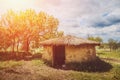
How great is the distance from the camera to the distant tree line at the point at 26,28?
35.8 m

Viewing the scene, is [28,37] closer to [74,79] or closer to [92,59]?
[92,59]

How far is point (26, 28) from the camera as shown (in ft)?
124

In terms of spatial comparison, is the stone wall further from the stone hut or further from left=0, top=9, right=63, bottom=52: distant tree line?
left=0, top=9, right=63, bottom=52: distant tree line

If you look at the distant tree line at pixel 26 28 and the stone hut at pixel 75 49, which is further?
the distant tree line at pixel 26 28

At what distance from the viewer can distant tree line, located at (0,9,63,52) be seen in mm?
35844

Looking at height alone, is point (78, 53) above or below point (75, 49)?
below

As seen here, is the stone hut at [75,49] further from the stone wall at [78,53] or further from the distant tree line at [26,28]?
the distant tree line at [26,28]

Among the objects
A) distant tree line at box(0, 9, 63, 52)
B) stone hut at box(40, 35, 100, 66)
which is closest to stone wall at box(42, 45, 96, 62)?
stone hut at box(40, 35, 100, 66)

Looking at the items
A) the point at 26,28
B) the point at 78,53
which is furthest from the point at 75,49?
the point at 26,28

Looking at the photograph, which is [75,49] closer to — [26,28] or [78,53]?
[78,53]

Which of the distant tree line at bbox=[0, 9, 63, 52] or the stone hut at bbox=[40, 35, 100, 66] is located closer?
the stone hut at bbox=[40, 35, 100, 66]

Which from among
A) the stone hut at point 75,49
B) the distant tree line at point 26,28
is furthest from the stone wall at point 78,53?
the distant tree line at point 26,28

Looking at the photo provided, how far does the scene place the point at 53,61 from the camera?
22.7m

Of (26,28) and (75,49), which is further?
(26,28)
